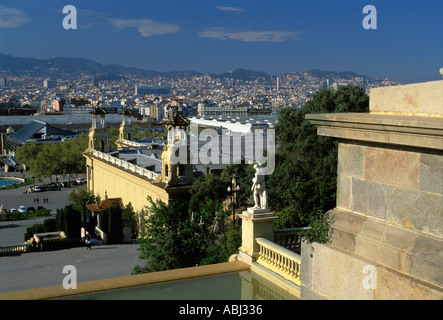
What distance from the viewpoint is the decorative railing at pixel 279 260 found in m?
8.85

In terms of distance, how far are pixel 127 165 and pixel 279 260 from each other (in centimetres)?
2185

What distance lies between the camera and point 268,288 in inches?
356

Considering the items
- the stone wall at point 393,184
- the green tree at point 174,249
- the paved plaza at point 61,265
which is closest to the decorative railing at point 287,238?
the green tree at point 174,249

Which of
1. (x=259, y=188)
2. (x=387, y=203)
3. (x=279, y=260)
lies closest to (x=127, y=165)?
(x=259, y=188)

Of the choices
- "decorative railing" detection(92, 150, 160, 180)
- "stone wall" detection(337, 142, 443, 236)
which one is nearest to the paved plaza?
"decorative railing" detection(92, 150, 160, 180)

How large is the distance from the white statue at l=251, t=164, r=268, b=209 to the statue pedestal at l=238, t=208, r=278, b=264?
0.15 m

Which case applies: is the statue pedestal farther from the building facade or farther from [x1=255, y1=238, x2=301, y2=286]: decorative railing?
the building facade

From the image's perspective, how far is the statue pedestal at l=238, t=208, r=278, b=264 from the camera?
33.5ft

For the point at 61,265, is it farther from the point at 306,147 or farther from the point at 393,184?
the point at 393,184

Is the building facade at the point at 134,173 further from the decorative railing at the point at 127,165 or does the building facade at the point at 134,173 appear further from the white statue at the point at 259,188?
the white statue at the point at 259,188

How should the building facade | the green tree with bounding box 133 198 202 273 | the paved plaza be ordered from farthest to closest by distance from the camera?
the building facade < the paved plaza < the green tree with bounding box 133 198 202 273

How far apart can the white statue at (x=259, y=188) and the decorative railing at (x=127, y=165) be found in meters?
15.7

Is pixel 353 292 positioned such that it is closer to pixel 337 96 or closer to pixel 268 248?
pixel 268 248

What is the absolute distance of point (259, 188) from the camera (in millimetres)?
10289
